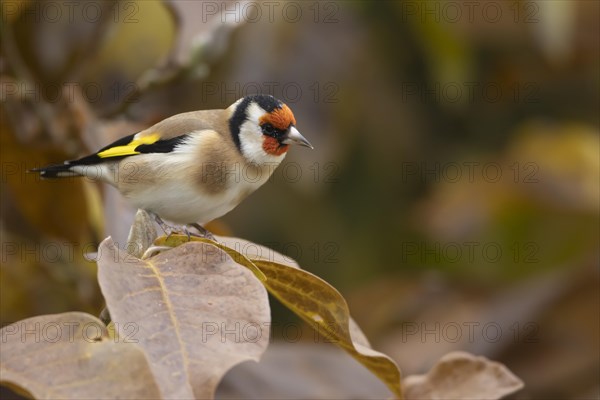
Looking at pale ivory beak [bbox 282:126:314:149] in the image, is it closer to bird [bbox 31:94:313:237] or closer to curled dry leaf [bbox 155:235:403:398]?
bird [bbox 31:94:313:237]

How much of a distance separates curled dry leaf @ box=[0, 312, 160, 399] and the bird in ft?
3.23

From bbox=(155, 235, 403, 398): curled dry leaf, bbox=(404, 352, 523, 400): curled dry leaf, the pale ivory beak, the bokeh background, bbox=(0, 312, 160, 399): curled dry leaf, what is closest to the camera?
bbox=(0, 312, 160, 399): curled dry leaf

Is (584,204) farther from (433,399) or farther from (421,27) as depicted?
(433,399)

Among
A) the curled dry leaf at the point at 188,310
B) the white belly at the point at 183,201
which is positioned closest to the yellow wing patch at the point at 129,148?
the white belly at the point at 183,201

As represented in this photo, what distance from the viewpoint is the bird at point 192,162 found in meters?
2.28

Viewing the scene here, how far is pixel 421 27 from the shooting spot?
11.7 ft

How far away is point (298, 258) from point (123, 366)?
2.79m

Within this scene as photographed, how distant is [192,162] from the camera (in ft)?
7.53

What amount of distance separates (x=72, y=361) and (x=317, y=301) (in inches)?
18.2

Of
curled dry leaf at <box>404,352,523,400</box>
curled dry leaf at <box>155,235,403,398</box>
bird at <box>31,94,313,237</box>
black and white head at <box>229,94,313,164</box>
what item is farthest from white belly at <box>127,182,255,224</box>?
curled dry leaf at <box>404,352,523,400</box>

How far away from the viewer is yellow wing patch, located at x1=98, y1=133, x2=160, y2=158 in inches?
87.9

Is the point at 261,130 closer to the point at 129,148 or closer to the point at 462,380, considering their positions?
the point at 129,148

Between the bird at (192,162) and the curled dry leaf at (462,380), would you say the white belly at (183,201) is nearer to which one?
the bird at (192,162)

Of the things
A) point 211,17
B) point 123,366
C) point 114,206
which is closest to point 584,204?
point 211,17
